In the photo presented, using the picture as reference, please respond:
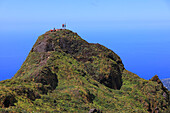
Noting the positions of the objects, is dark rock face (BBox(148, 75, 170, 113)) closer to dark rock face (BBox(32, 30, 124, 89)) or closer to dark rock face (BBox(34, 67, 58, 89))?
dark rock face (BBox(32, 30, 124, 89))

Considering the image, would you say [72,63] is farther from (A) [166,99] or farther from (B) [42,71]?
(A) [166,99]

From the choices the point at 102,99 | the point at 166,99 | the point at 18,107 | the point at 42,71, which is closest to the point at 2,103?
the point at 18,107

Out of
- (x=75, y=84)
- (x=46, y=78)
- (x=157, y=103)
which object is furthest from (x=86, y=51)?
(x=157, y=103)

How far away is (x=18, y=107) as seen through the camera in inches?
1465

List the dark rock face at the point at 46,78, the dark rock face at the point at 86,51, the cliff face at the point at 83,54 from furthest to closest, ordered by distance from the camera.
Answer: the dark rock face at the point at 86,51
the cliff face at the point at 83,54
the dark rock face at the point at 46,78

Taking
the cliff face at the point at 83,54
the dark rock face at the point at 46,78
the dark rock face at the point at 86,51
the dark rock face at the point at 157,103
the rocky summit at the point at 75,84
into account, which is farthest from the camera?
the dark rock face at the point at 86,51

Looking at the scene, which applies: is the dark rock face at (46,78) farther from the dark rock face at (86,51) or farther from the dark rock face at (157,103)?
the dark rock face at (157,103)

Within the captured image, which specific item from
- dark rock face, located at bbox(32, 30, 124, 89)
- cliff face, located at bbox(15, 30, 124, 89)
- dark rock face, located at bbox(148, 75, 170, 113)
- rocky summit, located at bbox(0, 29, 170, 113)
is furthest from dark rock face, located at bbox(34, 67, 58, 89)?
dark rock face, located at bbox(148, 75, 170, 113)

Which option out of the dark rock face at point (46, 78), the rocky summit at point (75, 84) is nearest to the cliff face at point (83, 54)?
the rocky summit at point (75, 84)

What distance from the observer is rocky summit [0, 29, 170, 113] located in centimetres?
4331

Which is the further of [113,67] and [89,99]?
[113,67]

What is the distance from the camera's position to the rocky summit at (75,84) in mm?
43312

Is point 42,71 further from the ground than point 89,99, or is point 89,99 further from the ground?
point 42,71

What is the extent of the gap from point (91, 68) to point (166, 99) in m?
20.8
